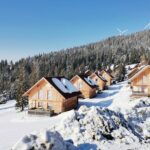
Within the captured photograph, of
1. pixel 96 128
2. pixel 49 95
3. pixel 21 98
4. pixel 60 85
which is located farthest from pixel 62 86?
pixel 96 128

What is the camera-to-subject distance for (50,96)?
5238 centimetres

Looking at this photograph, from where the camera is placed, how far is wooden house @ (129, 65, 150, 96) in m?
57.5

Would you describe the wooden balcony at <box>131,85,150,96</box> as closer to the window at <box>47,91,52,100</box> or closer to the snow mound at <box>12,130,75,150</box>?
the window at <box>47,91,52,100</box>

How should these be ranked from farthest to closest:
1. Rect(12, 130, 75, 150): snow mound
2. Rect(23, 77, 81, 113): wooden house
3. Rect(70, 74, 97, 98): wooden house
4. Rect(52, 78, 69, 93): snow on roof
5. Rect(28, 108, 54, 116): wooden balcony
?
1. Rect(70, 74, 97, 98): wooden house
2. Rect(52, 78, 69, 93): snow on roof
3. Rect(23, 77, 81, 113): wooden house
4. Rect(28, 108, 54, 116): wooden balcony
5. Rect(12, 130, 75, 150): snow mound

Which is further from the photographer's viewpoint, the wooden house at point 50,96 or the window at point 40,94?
the window at point 40,94

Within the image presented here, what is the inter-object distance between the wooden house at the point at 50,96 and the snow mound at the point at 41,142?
104 feet

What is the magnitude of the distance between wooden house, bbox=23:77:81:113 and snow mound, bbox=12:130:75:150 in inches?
1248

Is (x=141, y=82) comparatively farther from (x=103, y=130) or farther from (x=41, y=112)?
(x=103, y=130)

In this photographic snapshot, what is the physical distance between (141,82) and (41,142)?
4262 cm

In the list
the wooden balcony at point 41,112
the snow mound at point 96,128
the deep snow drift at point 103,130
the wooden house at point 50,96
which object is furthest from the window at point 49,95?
the snow mound at point 96,128

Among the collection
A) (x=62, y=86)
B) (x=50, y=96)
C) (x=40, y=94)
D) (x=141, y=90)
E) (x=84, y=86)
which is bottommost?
(x=50, y=96)

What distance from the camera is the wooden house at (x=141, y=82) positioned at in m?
57.5

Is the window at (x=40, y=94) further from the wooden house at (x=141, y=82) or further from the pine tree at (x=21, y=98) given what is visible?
the wooden house at (x=141, y=82)

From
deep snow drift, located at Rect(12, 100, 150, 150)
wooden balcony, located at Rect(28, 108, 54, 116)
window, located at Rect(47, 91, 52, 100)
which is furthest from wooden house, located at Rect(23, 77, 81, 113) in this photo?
deep snow drift, located at Rect(12, 100, 150, 150)
